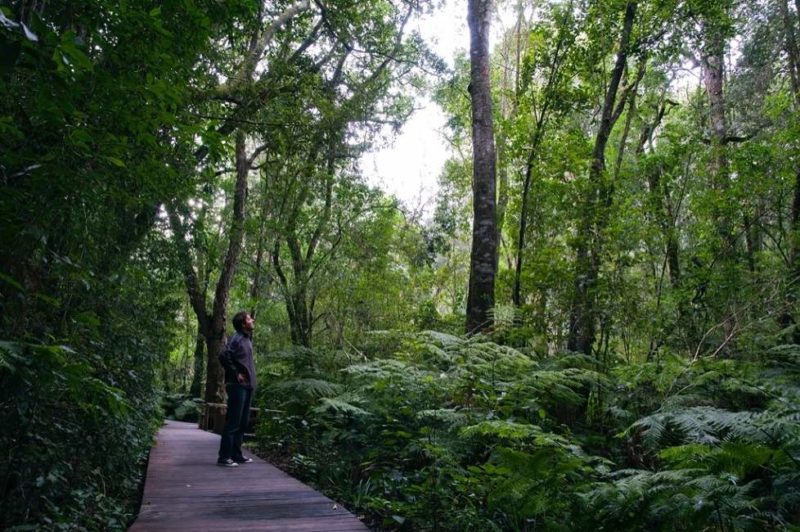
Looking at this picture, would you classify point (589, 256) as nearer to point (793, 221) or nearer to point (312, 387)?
point (312, 387)

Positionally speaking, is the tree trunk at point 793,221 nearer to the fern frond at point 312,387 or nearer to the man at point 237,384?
the fern frond at point 312,387

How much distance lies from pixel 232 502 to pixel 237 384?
2038 mm

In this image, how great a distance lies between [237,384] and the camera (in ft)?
21.3

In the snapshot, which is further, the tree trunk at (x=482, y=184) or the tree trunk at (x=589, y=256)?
the tree trunk at (x=482, y=184)

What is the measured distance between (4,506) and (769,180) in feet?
36.7

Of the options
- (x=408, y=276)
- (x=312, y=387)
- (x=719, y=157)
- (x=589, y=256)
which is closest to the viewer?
(x=312, y=387)

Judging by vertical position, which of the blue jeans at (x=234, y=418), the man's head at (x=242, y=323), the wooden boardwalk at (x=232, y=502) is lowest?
the wooden boardwalk at (x=232, y=502)

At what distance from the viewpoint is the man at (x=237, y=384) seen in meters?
6.46

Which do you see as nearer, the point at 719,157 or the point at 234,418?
the point at 234,418

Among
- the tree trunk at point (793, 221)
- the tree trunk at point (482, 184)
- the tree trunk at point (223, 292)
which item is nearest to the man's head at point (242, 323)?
the tree trunk at point (482, 184)

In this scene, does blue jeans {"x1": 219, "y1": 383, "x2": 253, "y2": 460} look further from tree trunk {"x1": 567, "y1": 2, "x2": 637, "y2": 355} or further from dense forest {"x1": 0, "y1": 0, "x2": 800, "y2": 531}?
tree trunk {"x1": 567, "y1": 2, "x2": 637, "y2": 355}

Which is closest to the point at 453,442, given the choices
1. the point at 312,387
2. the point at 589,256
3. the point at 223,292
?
the point at 312,387

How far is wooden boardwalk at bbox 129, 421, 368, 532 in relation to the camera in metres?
3.90

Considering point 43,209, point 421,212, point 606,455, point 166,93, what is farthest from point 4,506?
point 421,212
